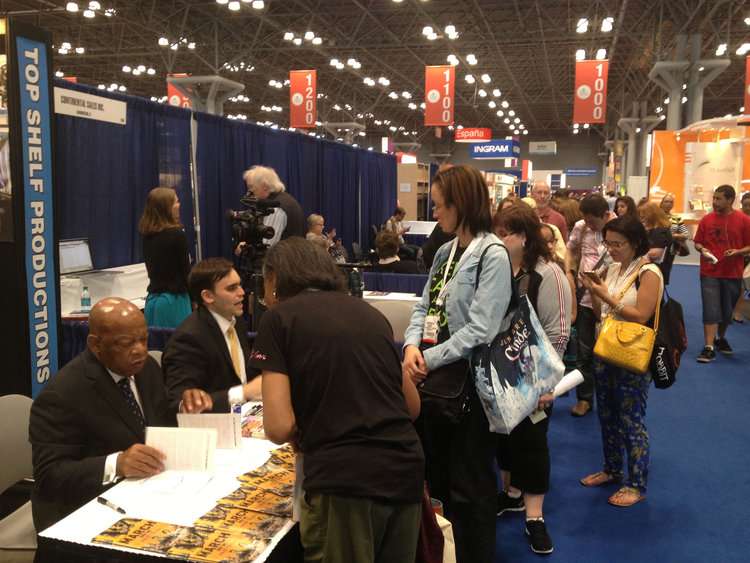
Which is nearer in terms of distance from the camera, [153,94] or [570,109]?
[153,94]

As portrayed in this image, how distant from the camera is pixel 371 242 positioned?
11336 mm

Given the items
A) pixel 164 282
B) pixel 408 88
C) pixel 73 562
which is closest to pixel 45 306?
pixel 164 282

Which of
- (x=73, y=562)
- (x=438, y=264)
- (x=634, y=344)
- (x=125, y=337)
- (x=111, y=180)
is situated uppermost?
(x=111, y=180)

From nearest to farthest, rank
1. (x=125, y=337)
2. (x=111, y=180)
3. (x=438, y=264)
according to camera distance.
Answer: (x=125, y=337), (x=438, y=264), (x=111, y=180)

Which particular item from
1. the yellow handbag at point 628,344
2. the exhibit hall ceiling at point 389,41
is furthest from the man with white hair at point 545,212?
the exhibit hall ceiling at point 389,41

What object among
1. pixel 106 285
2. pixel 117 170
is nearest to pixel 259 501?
pixel 106 285

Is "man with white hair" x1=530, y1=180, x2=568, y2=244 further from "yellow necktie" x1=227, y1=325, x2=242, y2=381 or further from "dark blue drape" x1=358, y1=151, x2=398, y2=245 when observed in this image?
"dark blue drape" x1=358, y1=151, x2=398, y2=245

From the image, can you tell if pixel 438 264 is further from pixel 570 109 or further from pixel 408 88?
pixel 570 109

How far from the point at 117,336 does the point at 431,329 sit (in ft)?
3.36

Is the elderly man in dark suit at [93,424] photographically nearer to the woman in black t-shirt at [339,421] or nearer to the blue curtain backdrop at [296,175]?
the woman in black t-shirt at [339,421]

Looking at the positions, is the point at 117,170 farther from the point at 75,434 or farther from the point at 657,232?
the point at 657,232

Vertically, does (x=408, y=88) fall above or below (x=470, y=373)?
above

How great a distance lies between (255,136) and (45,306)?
13.5 feet

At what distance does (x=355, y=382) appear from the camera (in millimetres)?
1492
